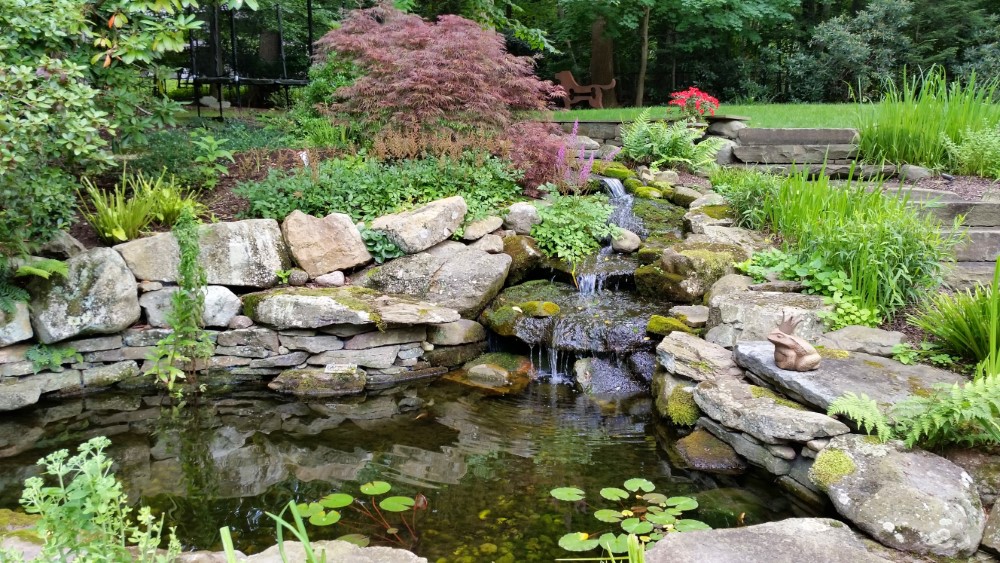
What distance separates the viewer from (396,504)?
135 inches

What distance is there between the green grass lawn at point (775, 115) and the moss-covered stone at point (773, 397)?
583 centimetres

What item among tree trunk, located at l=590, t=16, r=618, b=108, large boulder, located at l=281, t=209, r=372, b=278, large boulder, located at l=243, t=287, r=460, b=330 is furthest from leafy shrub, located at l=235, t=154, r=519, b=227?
tree trunk, located at l=590, t=16, r=618, b=108

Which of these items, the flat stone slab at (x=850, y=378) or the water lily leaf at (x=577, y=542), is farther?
the flat stone slab at (x=850, y=378)

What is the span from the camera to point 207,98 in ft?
48.5

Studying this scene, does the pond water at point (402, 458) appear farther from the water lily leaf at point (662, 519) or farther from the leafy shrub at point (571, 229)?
the leafy shrub at point (571, 229)

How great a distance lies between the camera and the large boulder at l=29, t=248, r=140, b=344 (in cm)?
498

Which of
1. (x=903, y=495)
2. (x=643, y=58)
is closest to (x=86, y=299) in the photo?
(x=903, y=495)

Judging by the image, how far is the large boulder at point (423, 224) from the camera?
5969mm

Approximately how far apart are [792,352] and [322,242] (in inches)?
150

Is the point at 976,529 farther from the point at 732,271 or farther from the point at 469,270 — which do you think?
the point at 469,270

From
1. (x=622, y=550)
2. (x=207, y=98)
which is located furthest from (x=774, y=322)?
(x=207, y=98)

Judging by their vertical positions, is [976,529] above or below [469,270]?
A: below

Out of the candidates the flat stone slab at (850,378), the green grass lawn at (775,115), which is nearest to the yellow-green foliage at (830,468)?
the flat stone slab at (850,378)

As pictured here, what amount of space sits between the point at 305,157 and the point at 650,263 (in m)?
3.55
